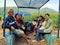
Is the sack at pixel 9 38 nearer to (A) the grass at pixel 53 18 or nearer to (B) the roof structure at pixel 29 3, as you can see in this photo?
(A) the grass at pixel 53 18

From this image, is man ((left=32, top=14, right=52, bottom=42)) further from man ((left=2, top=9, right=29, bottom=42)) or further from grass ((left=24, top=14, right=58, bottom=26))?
man ((left=2, top=9, right=29, bottom=42))

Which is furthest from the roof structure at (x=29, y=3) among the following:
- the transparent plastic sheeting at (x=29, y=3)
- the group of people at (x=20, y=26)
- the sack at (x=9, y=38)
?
the sack at (x=9, y=38)

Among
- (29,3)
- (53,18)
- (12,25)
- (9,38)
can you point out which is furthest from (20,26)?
(53,18)

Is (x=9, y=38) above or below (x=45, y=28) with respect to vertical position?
below

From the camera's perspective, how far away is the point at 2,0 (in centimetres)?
1255

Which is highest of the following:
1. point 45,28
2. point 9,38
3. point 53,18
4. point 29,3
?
point 29,3

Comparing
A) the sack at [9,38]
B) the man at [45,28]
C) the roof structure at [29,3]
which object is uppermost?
the roof structure at [29,3]

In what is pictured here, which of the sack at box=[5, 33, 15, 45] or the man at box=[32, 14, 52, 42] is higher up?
the man at box=[32, 14, 52, 42]

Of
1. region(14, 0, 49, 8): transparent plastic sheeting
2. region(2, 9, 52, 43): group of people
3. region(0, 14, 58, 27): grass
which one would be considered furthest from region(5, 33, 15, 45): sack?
region(14, 0, 49, 8): transparent plastic sheeting

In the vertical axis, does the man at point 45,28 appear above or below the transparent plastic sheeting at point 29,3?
below

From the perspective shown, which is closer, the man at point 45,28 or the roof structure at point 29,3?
the man at point 45,28

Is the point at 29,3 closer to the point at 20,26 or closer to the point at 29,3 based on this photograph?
the point at 29,3

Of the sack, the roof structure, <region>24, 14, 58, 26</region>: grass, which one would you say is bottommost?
the sack

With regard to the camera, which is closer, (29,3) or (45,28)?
(45,28)
